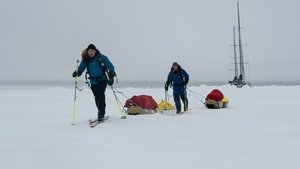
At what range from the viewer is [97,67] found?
11.5 meters

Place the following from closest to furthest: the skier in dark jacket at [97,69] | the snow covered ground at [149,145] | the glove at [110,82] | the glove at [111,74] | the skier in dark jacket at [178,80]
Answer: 1. the snow covered ground at [149,145]
2. the glove at [110,82]
3. the glove at [111,74]
4. the skier in dark jacket at [97,69]
5. the skier in dark jacket at [178,80]

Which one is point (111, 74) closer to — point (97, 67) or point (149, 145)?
point (97, 67)

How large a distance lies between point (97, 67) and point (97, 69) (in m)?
0.05

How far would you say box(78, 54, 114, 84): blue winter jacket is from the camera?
11.4 meters

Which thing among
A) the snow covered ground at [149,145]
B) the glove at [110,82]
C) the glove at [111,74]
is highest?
the glove at [111,74]

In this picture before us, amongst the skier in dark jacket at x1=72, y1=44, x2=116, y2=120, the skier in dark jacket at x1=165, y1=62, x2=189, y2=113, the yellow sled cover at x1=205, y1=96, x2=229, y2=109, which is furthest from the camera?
the yellow sled cover at x1=205, y1=96, x2=229, y2=109

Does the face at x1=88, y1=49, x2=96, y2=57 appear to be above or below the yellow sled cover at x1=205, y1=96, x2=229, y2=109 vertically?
above

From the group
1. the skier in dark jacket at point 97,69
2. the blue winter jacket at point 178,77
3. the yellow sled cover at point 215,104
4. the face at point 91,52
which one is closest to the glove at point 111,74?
the skier in dark jacket at point 97,69

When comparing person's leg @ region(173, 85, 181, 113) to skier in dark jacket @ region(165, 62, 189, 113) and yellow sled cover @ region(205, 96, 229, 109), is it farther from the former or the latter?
yellow sled cover @ region(205, 96, 229, 109)

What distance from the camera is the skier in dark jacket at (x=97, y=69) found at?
11438 millimetres

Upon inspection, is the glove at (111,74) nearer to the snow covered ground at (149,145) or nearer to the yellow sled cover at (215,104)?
the snow covered ground at (149,145)

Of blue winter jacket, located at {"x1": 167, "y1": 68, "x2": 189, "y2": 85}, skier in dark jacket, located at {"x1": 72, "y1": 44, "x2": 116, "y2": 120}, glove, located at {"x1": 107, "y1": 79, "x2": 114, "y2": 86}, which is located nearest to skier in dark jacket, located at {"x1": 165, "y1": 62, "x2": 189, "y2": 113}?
blue winter jacket, located at {"x1": 167, "y1": 68, "x2": 189, "y2": 85}

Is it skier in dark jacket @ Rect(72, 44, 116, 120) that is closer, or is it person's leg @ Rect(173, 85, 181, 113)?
skier in dark jacket @ Rect(72, 44, 116, 120)

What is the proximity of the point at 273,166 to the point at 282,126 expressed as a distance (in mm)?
4824
